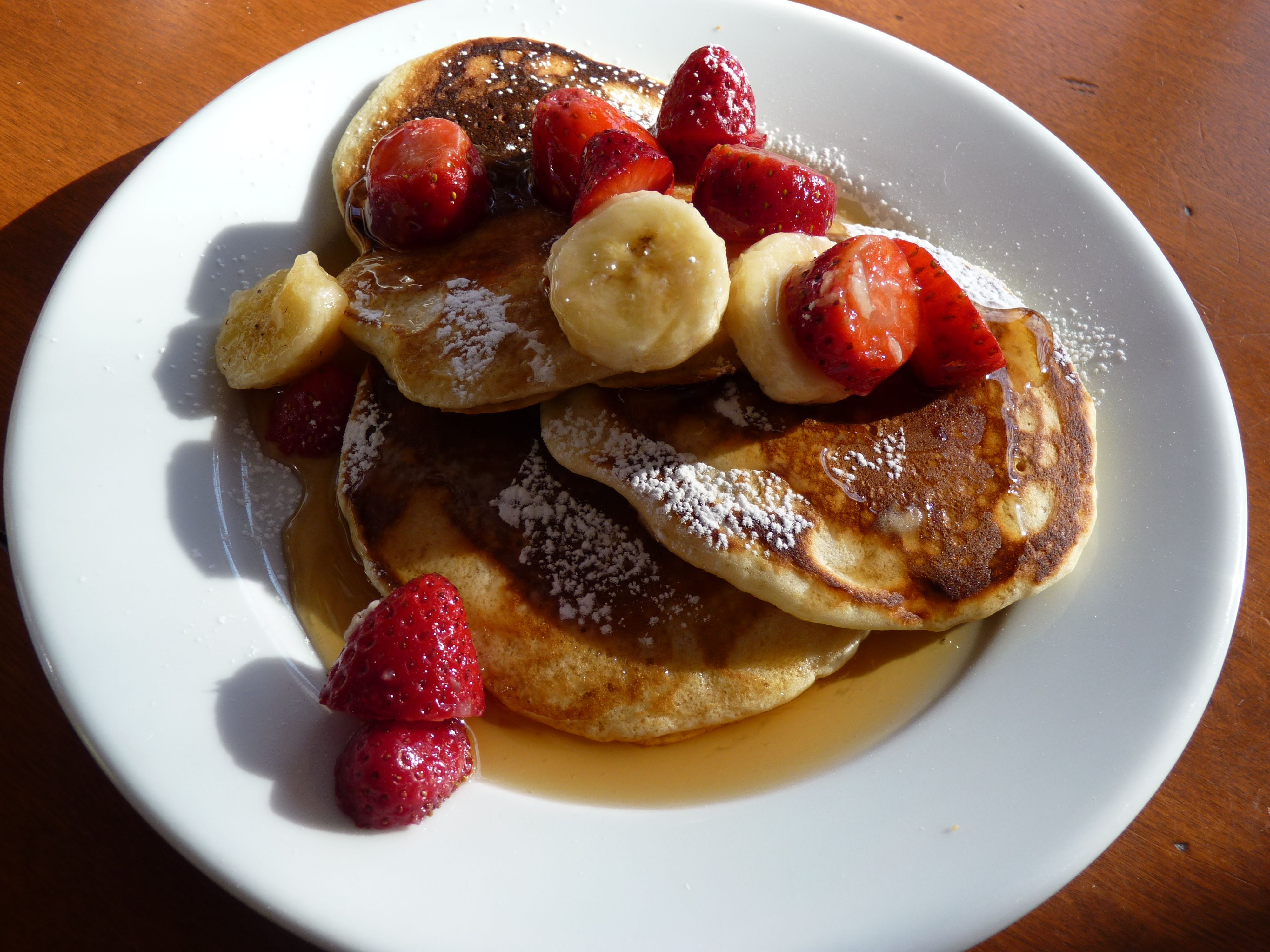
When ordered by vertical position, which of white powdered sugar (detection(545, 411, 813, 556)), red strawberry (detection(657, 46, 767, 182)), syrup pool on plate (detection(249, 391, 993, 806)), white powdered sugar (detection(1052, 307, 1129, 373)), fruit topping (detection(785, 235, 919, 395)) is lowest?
syrup pool on plate (detection(249, 391, 993, 806))

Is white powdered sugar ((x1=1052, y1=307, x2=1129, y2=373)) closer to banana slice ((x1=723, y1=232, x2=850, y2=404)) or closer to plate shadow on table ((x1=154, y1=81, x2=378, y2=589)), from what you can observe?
banana slice ((x1=723, y1=232, x2=850, y2=404))

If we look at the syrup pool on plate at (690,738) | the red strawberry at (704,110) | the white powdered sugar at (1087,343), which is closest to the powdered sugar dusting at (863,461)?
the syrup pool on plate at (690,738)

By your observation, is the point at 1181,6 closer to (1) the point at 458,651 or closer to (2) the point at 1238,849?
(2) the point at 1238,849

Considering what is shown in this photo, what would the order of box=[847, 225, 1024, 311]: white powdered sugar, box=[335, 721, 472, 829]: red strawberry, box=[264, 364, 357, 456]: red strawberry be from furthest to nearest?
box=[847, 225, 1024, 311]: white powdered sugar, box=[264, 364, 357, 456]: red strawberry, box=[335, 721, 472, 829]: red strawberry

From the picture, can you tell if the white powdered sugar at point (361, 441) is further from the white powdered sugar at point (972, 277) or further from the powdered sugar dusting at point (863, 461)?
the white powdered sugar at point (972, 277)

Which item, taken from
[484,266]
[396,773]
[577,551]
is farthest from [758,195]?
[396,773]

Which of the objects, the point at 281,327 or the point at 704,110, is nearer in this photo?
the point at 281,327

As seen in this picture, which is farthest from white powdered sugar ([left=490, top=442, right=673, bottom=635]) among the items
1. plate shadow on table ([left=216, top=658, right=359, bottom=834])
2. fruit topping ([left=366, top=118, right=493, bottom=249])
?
fruit topping ([left=366, top=118, right=493, bottom=249])

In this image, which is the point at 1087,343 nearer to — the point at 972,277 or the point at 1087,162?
the point at 972,277
